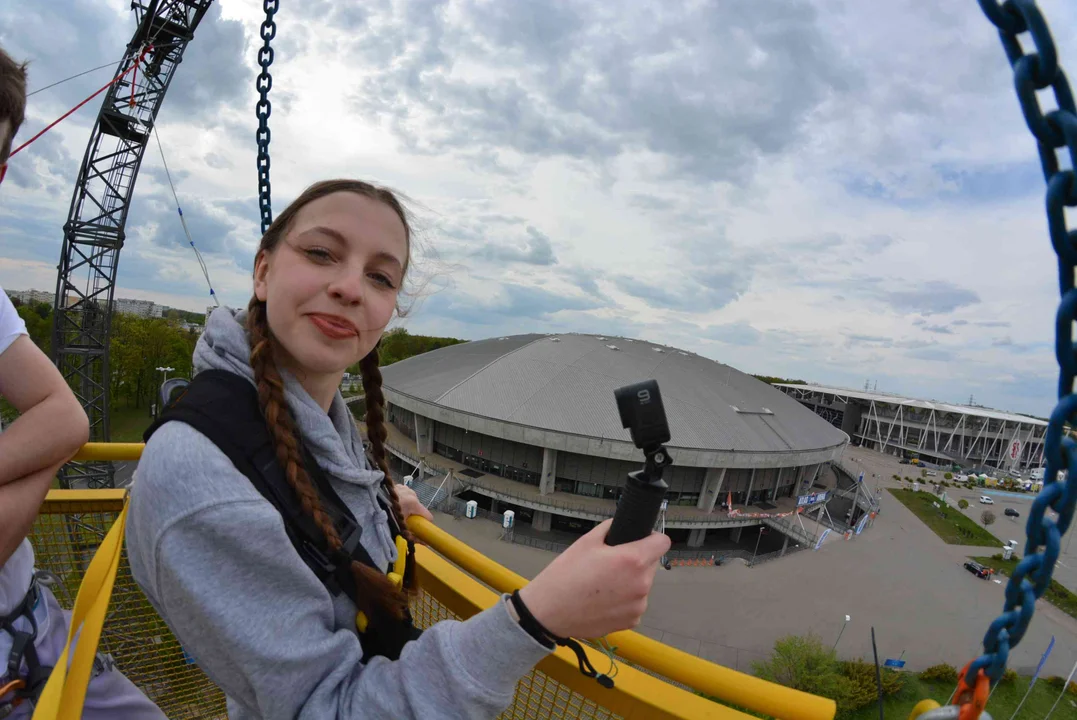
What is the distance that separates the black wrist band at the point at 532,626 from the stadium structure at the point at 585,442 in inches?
807

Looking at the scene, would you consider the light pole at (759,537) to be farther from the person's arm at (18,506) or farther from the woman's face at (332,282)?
the person's arm at (18,506)

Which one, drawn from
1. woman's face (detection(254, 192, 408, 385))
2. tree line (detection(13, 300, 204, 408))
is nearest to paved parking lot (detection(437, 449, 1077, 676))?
woman's face (detection(254, 192, 408, 385))

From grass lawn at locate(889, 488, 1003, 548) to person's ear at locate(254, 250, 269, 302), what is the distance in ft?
128

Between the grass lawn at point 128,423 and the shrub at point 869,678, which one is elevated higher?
the shrub at point 869,678

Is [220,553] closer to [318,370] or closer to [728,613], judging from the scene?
[318,370]

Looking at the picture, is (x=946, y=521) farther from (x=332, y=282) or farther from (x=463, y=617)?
(x=332, y=282)

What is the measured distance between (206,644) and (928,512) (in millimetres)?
45593

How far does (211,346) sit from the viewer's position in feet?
4.79

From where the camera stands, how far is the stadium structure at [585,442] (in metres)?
23.9

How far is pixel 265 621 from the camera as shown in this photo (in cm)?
105

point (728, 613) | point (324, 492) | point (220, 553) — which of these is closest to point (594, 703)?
point (324, 492)

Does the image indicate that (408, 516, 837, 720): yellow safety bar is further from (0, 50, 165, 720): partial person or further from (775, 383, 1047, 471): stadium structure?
(775, 383, 1047, 471): stadium structure

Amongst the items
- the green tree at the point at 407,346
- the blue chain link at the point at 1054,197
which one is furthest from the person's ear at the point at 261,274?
the green tree at the point at 407,346

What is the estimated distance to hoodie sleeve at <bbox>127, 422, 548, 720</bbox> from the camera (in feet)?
3.35
